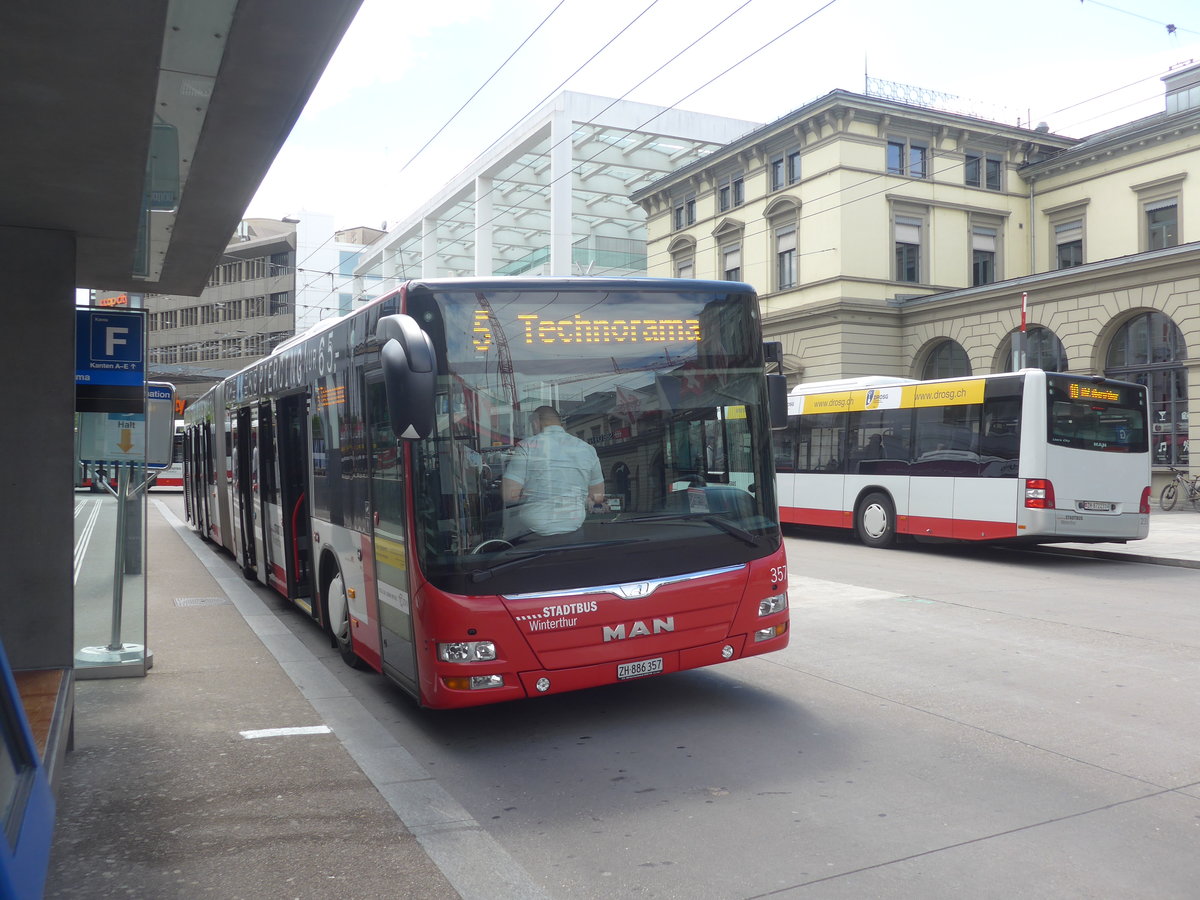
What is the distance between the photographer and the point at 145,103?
4.10 metres

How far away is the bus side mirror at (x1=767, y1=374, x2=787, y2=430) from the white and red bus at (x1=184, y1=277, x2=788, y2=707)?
2 cm

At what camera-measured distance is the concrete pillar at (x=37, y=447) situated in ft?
19.0

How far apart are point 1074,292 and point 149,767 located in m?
A: 27.3

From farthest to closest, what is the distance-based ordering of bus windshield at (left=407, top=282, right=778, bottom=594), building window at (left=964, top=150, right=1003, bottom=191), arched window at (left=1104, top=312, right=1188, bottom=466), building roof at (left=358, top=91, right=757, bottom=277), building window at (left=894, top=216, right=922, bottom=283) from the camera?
1. building roof at (left=358, top=91, right=757, bottom=277)
2. building window at (left=964, top=150, right=1003, bottom=191)
3. building window at (left=894, top=216, right=922, bottom=283)
4. arched window at (left=1104, top=312, right=1188, bottom=466)
5. bus windshield at (left=407, top=282, right=778, bottom=594)

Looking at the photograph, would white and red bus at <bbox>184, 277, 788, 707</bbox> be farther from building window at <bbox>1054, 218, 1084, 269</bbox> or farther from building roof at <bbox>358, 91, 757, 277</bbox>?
building roof at <bbox>358, 91, 757, 277</bbox>

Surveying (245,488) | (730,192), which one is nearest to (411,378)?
(245,488)

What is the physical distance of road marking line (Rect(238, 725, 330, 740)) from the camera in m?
5.93

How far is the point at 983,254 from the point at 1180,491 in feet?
41.0

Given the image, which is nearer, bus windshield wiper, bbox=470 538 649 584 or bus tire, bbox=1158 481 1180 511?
bus windshield wiper, bbox=470 538 649 584

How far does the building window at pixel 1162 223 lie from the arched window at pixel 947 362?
232 inches

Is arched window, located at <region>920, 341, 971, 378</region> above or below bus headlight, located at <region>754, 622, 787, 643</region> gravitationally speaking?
above

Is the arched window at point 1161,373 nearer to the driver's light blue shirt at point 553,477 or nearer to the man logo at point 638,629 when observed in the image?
the man logo at point 638,629

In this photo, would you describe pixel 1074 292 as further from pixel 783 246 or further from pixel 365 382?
pixel 365 382

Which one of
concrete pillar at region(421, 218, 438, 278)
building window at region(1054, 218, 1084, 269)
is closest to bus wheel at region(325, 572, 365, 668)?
building window at region(1054, 218, 1084, 269)
